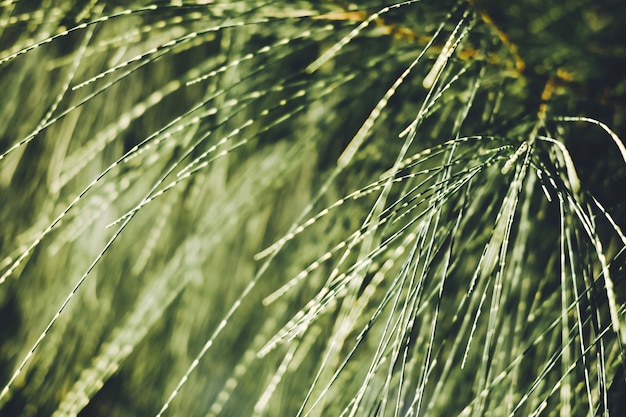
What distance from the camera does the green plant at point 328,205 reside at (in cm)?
31

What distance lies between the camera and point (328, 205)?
1.86 ft


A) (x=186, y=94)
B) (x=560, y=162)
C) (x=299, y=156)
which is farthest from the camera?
(x=186, y=94)

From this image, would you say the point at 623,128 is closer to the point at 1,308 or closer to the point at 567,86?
the point at 567,86

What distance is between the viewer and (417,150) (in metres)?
0.47

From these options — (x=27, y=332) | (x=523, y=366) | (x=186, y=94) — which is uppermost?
(x=186, y=94)

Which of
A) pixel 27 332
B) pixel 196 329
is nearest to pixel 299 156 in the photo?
pixel 196 329

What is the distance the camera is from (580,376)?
0.38m

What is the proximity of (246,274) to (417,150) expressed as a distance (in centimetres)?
29

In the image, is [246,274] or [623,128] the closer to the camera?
[623,128]

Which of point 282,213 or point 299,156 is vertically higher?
point 299,156

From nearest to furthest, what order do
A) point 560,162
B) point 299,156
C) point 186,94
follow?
1. point 560,162
2. point 299,156
3. point 186,94

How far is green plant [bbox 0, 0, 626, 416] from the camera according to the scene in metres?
0.31

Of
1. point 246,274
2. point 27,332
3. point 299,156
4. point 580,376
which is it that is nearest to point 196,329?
point 246,274

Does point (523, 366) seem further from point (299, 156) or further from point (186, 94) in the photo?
point (186, 94)
